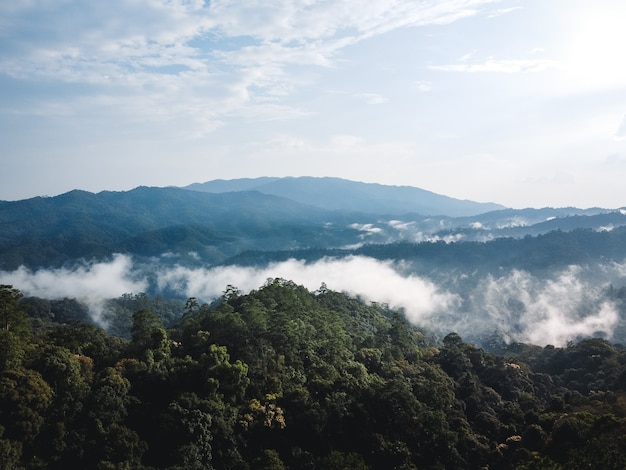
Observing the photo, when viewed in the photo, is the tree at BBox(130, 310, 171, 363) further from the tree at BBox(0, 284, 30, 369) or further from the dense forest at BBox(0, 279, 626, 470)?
the tree at BBox(0, 284, 30, 369)

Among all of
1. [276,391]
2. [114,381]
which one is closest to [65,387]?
[114,381]

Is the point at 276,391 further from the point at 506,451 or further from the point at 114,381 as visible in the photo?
the point at 506,451

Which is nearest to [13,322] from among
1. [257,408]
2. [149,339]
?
[149,339]

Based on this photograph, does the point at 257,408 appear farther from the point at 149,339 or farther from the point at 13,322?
the point at 13,322

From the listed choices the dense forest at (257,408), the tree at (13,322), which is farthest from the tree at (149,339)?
the tree at (13,322)

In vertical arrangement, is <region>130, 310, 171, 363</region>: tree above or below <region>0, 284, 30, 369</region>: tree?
below

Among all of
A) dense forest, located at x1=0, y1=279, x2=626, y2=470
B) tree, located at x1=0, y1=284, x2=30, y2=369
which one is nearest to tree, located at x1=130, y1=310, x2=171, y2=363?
dense forest, located at x1=0, y1=279, x2=626, y2=470

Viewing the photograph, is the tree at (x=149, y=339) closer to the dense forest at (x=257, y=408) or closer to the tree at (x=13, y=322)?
the dense forest at (x=257, y=408)

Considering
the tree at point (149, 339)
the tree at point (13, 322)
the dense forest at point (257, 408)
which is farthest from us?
the tree at point (149, 339)
